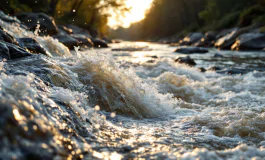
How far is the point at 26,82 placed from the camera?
2154 mm

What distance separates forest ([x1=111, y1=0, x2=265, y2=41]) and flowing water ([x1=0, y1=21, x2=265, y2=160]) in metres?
22.0

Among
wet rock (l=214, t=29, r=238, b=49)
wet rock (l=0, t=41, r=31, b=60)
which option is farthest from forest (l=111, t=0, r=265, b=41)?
wet rock (l=0, t=41, r=31, b=60)

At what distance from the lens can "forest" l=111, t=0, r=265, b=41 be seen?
2788cm

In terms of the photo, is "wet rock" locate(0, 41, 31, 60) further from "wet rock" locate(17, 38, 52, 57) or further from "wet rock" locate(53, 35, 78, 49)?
"wet rock" locate(53, 35, 78, 49)

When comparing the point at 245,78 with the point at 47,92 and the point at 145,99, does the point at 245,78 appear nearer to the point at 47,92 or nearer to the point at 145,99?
the point at 145,99

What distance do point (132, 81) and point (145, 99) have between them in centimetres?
43

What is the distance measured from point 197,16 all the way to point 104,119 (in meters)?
46.2

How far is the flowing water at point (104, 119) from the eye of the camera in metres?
1.81

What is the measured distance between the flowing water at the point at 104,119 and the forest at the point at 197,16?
72.2 feet

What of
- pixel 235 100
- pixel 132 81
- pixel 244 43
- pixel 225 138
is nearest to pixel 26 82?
pixel 225 138

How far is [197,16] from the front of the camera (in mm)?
46656

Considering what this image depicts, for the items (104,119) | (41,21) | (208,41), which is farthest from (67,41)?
(208,41)

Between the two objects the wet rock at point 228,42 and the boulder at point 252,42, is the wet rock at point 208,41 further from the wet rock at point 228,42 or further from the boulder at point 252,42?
the boulder at point 252,42

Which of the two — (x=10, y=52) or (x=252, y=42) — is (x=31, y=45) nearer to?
(x=10, y=52)
